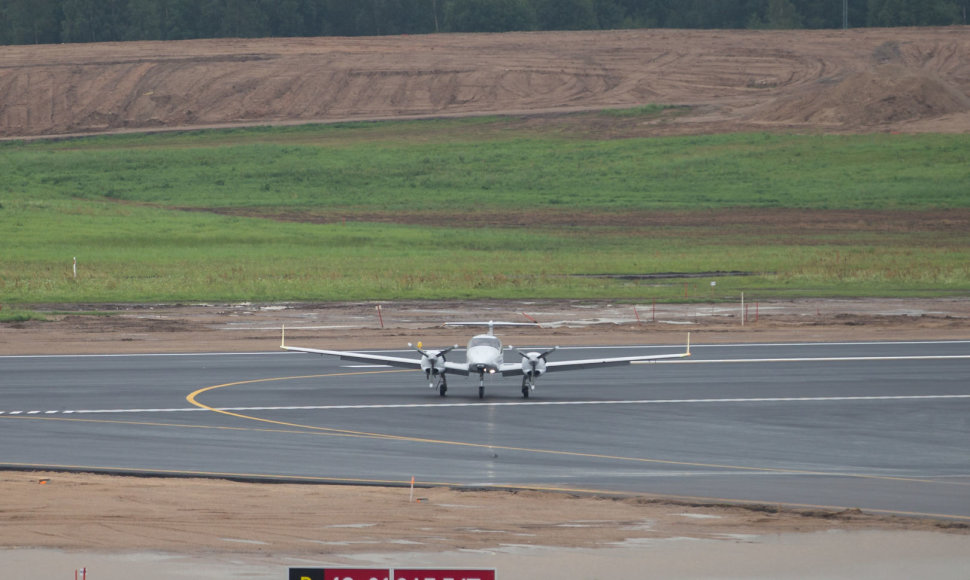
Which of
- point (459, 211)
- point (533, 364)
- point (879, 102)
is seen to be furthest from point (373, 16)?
point (533, 364)

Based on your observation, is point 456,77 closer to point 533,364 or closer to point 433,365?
point 433,365

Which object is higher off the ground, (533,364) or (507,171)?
(507,171)

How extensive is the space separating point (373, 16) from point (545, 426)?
146744 mm

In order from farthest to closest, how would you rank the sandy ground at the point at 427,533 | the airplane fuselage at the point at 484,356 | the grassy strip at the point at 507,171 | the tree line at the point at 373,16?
the tree line at the point at 373,16, the grassy strip at the point at 507,171, the airplane fuselage at the point at 484,356, the sandy ground at the point at 427,533

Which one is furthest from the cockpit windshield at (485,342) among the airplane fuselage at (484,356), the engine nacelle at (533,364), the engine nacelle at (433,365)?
the engine nacelle at (433,365)

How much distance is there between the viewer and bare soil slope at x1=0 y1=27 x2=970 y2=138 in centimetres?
12481

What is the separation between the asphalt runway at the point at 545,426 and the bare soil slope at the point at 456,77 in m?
80.1

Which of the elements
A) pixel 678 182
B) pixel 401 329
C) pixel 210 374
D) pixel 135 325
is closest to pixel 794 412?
pixel 210 374

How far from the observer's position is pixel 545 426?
30016 millimetres

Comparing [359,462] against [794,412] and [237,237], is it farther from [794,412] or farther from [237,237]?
[237,237]

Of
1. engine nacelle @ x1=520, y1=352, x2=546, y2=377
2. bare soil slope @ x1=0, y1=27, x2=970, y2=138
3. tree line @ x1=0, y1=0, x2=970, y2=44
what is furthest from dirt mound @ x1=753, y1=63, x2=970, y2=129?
engine nacelle @ x1=520, y1=352, x2=546, y2=377

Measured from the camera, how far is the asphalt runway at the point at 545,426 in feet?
79.8

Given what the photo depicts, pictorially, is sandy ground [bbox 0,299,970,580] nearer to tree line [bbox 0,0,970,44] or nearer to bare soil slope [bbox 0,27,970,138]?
bare soil slope [bbox 0,27,970,138]

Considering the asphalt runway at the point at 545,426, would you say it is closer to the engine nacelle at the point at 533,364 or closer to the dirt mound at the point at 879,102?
the engine nacelle at the point at 533,364
